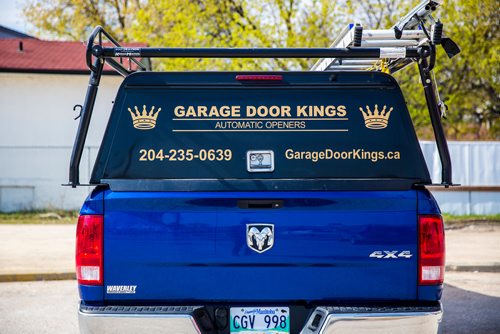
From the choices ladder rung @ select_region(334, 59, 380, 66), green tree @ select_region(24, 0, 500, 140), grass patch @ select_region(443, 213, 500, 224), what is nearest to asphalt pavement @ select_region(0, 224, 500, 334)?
grass patch @ select_region(443, 213, 500, 224)

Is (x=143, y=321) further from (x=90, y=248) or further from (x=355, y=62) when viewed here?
(x=355, y=62)

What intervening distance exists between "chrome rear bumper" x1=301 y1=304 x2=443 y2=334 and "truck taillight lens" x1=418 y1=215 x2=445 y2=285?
0.70ft

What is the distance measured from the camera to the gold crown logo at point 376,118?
4.56 m

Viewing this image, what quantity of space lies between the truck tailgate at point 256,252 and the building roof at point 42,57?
16.5m

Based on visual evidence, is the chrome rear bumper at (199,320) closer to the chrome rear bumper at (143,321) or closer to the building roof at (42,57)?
the chrome rear bumper at (143,321)

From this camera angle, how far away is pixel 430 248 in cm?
432

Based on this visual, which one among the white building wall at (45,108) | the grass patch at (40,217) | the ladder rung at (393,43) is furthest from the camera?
the white building wall at (45,108)

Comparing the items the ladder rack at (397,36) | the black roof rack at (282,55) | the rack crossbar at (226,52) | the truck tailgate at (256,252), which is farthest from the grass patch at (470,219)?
the truck tailgate at (256,252)

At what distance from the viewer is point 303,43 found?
23.3m

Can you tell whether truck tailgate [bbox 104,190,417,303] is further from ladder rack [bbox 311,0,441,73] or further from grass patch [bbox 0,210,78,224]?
grass patch [bbox 0,210,78,224]

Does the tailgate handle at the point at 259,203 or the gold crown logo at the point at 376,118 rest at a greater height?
the gold crown logo at the point at 376,118

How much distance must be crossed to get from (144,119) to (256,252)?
115 centimetres

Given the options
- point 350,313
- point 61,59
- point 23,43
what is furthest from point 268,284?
point 23,43

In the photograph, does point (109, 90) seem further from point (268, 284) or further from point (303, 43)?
point (268, 284)
